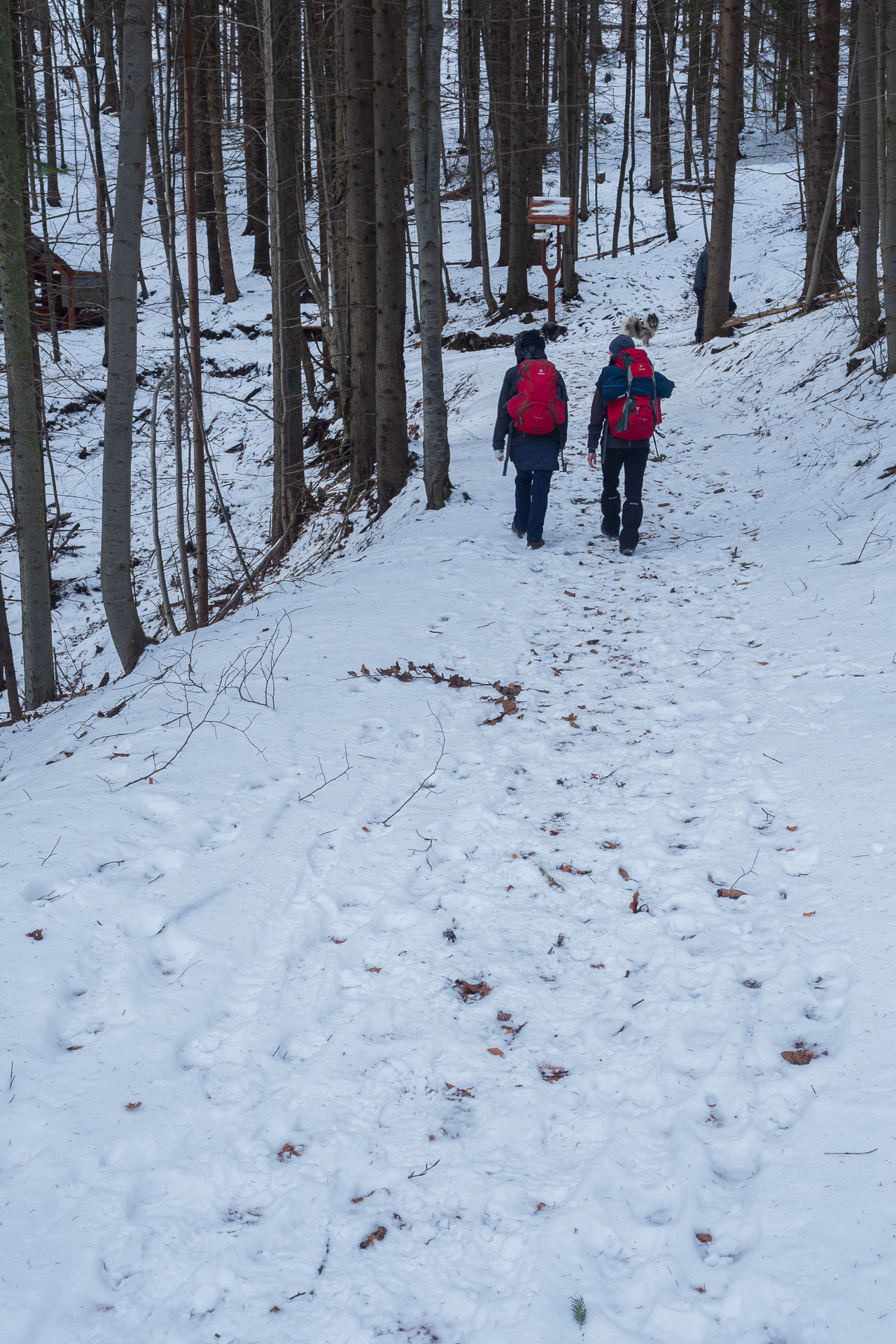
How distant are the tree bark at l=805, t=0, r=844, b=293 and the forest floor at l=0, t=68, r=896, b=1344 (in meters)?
10.8

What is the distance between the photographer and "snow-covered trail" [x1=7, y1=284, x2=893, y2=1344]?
7.61 ft

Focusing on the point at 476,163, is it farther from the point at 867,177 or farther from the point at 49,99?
the point at 867,177

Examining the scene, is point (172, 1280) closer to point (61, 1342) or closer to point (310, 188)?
point (61, 1342)

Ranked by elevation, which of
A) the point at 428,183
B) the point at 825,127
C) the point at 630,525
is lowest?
the point at 630,525

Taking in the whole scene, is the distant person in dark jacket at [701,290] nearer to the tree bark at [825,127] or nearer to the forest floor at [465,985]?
the tree bark at [825,127]

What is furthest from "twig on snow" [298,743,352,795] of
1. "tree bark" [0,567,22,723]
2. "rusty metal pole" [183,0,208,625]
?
"tree bark" [0,567,22,723]

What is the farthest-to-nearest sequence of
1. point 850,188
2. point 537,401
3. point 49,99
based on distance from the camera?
point 850,188 → point 49,99 → point 537,401

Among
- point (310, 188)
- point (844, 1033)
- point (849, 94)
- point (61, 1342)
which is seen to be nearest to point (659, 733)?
point (844, 1033)

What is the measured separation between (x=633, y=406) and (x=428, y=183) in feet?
A: 10.4

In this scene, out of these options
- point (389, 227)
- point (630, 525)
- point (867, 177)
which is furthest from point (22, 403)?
point (867, 177)

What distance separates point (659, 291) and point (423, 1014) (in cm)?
2660

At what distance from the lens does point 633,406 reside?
324 inches

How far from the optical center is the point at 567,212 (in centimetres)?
1728

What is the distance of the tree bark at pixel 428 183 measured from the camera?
27.9ft
